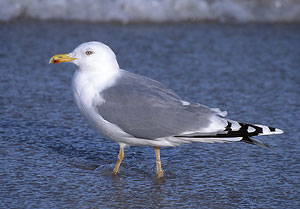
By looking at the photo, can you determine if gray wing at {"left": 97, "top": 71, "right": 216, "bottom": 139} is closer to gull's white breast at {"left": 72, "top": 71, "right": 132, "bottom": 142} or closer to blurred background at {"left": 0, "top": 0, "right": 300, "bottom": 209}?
gull's white breast at {"left": 72, "top": 71, "right": 132, "bottom": 142}

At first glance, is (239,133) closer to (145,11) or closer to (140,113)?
(140,113)

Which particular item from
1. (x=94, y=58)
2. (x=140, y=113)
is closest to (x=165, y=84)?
(x=94, y=58)

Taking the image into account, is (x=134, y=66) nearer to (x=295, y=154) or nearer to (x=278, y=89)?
(x=278, y=89)

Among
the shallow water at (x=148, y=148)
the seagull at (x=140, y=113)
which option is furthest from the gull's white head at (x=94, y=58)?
the shallow water at (x=148, y=148)

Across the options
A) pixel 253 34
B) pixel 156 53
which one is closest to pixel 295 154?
pixel 156 53

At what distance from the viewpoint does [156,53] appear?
718cm

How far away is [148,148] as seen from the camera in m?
4.56

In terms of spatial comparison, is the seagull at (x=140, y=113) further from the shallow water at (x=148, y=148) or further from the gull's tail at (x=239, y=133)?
the shallow water at (x=148, y=148)

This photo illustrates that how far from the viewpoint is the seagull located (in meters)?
3.78

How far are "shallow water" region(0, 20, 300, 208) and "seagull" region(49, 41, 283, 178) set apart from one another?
311mm

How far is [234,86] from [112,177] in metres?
2.56

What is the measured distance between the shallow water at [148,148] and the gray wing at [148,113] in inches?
14.3

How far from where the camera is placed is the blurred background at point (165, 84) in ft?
11.9

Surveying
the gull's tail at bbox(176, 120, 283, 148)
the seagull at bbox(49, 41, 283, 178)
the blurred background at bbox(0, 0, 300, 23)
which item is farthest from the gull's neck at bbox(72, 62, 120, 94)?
the blurred background at bbox(0, 0, 300, 23)
